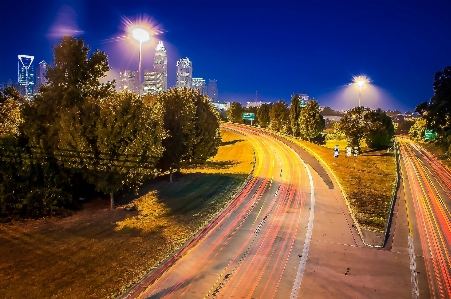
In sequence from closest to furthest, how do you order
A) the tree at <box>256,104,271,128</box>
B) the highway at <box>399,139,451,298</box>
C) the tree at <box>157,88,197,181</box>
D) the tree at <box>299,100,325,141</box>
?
the highway at <box>399,139,451,298</box> < the tree at <box>157,88,197,181</box> < the tree at <box>299,100,325,141</box> < the tree at <box>256,104,271,128</box>

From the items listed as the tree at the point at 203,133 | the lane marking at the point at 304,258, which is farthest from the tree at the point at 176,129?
the lane marking at the point at 304,258

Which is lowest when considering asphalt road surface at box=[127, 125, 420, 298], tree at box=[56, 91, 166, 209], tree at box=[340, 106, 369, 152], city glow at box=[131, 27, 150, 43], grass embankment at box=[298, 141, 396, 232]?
asphalt road surface at box=[127, 125, 420, 298]

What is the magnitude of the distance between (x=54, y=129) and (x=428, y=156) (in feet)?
171

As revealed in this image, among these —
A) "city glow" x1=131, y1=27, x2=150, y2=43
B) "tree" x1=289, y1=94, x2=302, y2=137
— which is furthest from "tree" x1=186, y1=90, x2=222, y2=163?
"tree" x1=289, y1=94, x2=302, y2=137

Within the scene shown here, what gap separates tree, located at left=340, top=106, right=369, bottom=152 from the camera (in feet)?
146

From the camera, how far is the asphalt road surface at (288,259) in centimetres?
1312

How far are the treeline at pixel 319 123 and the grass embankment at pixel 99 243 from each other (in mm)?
23329

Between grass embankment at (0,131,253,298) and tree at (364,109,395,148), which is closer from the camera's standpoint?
grass embankment at (0,131,253,298)

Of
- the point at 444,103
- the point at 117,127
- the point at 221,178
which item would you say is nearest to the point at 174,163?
the point at 221,178

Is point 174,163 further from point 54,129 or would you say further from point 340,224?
point 340,224

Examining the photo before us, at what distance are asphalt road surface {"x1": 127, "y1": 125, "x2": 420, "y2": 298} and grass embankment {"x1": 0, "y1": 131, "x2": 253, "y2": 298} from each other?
141 centimetres

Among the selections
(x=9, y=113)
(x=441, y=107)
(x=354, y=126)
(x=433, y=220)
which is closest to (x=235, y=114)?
(x=354, y=126)

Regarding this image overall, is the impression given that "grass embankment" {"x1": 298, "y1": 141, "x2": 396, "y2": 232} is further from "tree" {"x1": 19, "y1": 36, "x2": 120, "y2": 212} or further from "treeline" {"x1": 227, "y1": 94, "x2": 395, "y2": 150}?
"tree" {"x1": 19, "y1": 36, "x2": 120, "y2": 212}

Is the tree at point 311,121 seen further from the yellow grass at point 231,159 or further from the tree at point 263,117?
the tree at point 263,117
